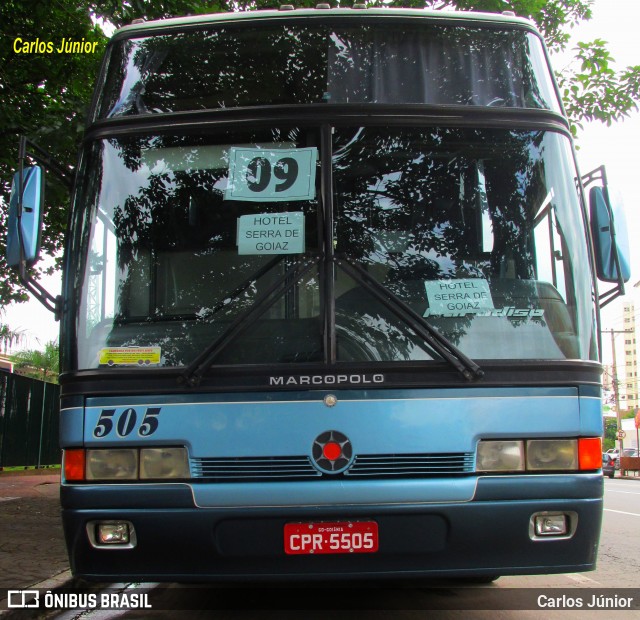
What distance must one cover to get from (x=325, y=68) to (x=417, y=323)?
1.59 metres

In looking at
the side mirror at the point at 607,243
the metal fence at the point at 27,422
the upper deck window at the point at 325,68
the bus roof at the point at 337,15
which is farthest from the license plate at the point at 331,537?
the metal fence at the point at 27,422

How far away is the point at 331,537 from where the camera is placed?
3320 mm

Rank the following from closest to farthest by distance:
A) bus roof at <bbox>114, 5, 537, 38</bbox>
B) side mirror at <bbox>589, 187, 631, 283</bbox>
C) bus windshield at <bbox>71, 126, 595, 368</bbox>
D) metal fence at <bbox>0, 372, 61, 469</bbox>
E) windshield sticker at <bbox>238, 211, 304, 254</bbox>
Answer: bus windshield at <bbox>71, 126, 595, 368</bbox> < windshield sticker at <bbox>238, 211, 304, 254</bbox> < side mirror at <bbox>589, 187, 631, 283</bbox> < bus roof at <bbox>114, 5, 537, 38</bbox> < metal fence at <bbox>0, 372, 61, 469</bbox>

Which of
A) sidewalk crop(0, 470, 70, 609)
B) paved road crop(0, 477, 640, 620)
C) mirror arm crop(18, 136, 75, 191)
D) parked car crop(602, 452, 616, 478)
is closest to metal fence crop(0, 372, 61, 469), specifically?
sidewalk crop(0, 470, 70, 609)

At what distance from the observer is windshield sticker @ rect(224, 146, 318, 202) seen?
3.73 metres

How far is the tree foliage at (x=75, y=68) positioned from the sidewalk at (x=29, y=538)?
3.76 metres

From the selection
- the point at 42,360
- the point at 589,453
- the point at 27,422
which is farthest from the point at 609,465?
the point at 589,453

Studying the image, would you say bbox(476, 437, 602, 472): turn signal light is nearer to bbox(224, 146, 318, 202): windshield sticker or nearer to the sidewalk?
bbox(224, 146, 318, 202): windshield sticker

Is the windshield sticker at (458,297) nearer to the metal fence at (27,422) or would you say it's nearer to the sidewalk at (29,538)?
the sidewalk at (29,538)

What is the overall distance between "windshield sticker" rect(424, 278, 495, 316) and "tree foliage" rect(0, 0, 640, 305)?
5157 mm

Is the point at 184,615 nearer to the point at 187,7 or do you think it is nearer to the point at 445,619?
the point at 445,619

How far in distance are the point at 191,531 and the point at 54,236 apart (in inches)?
431

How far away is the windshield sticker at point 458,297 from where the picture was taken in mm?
3580

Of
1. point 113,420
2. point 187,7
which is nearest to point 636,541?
point 113,420
